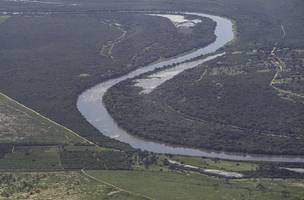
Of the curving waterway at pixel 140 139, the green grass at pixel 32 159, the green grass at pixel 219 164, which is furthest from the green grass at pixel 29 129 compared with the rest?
the green grass at pixel 219 164

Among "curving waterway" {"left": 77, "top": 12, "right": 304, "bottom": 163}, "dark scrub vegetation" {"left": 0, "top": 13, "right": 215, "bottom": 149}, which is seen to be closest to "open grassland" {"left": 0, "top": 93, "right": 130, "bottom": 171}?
"dark scrub vegetation" {"left": 0, "top": 13, "right": 215, "bottom": 149}

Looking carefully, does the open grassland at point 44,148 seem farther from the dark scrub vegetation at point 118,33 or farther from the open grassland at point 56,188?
the open grassland at point 56,188

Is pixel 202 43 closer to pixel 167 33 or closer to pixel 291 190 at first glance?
pixel 167 33

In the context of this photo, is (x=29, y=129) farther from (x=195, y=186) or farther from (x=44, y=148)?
(x=195, y=186)

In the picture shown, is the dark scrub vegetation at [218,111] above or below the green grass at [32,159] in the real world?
above

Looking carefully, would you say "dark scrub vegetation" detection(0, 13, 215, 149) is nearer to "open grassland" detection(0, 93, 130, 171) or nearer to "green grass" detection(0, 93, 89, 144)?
"green grass" detection(0, 93, 89, 144)

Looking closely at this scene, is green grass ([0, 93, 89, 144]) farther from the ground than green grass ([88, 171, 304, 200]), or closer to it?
closer to it
